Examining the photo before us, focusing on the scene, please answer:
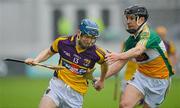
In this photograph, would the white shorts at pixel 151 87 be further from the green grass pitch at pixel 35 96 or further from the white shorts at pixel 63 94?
the green grass pitch at pixel 35 96

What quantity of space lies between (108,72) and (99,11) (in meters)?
32.8

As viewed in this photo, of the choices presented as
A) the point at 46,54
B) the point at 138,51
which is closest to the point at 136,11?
the point at 138,51

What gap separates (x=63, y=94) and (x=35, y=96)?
11.1 meters

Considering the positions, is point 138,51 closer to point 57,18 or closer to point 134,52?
point 134,52

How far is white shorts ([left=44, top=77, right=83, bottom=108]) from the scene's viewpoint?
13.1 metres

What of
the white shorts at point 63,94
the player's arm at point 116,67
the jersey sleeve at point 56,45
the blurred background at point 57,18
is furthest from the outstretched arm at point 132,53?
the blurred background at point 57,18

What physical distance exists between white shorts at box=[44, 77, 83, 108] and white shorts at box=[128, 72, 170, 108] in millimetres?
1273

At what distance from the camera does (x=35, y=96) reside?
24234 mm

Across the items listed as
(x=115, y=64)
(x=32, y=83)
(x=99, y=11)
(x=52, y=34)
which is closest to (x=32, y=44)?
(x=52, y=34)

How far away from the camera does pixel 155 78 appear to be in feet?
46.5

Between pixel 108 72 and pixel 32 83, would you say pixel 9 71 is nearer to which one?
pixel 32 83

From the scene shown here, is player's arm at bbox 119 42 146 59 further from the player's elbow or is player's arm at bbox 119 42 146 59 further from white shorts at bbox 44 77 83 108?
white shorts at bbox 44 77 83 108

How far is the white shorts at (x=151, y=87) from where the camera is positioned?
14.1m

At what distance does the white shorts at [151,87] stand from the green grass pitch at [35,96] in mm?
5328
